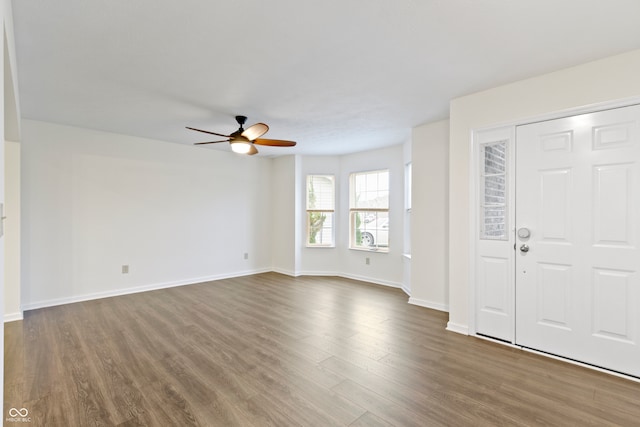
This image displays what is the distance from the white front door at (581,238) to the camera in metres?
2.47

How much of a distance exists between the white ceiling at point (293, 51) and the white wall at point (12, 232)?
2.13ft

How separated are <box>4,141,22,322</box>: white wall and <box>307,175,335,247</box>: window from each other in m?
4.43

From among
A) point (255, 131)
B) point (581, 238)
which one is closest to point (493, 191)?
point (581, 238)

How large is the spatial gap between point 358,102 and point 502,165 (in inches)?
65.6

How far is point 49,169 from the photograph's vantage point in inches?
167

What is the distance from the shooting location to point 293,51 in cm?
241

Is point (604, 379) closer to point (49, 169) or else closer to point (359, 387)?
point (359, 387)

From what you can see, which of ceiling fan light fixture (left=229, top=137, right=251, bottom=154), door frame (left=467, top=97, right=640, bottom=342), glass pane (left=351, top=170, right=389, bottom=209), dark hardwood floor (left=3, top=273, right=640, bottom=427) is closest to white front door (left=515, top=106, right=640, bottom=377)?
door frame (left=467, top=97, right=640, bottom=342)

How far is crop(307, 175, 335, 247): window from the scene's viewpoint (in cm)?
648

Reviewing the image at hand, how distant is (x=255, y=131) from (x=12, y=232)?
3.22m

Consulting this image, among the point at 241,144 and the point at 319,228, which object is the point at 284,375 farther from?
the point at 319,228

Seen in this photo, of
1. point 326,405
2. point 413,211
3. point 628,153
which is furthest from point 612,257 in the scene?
point 326,405

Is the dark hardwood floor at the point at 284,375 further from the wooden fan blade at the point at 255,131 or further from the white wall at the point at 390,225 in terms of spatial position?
the wooden fan blade at the point at 255,131

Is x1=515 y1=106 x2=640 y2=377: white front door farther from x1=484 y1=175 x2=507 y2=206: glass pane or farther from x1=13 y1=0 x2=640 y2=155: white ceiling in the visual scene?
x1=13 y1=0 x2=640 y2=155: white ceiling
